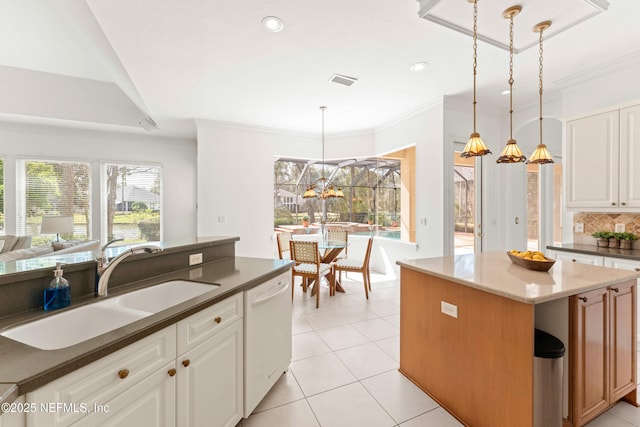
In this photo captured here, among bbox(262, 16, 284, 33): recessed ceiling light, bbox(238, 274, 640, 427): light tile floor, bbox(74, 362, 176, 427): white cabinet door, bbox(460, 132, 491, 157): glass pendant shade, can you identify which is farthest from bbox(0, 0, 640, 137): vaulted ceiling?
bbox(238, 274, 640, 427): light tile floor

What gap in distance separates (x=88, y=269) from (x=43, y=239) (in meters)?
5.42

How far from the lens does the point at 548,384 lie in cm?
146

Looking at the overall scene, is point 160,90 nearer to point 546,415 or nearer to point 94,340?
point 94,340

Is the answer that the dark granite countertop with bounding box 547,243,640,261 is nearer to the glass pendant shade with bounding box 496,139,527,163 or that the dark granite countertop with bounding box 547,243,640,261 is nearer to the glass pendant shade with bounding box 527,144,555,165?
the glass pendant shade with bounding box 527,144,555,165

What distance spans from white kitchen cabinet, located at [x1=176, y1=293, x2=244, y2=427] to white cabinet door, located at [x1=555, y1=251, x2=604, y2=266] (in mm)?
3338

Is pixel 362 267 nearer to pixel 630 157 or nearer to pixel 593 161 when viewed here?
pixel 593 161

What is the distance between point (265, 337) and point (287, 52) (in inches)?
102

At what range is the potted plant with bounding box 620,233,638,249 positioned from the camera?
9.39 ft

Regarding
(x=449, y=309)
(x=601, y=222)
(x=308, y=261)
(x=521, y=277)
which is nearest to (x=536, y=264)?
(x=521, y=277)

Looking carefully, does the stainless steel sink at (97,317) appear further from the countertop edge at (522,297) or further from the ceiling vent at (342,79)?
the ceiling vent at (342,79)

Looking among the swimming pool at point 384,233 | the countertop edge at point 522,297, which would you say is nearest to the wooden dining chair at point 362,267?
the swimming pool at point 384,233

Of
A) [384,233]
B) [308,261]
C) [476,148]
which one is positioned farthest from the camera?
[384,233]

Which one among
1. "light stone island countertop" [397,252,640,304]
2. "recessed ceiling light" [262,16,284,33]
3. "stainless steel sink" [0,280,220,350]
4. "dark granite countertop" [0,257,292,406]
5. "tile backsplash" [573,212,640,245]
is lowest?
"stainless steel sink" [0,280,220,350]

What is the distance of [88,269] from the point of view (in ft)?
4.72
